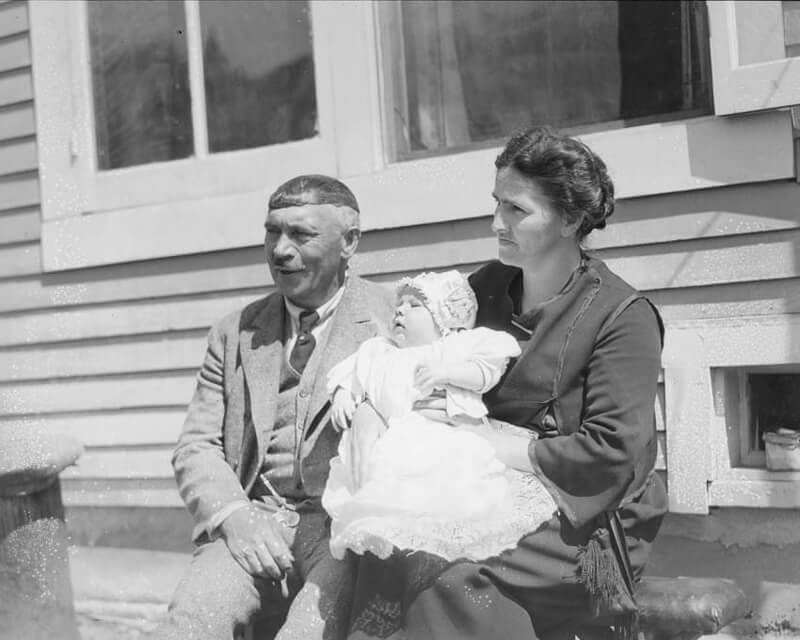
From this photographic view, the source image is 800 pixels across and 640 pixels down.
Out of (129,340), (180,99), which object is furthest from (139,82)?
(129,340)

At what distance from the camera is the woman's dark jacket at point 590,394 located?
2.63 metres

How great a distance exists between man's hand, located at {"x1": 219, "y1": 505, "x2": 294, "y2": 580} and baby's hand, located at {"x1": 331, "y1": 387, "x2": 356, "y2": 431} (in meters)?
0.40

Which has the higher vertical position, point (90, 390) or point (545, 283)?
point (545, 283)

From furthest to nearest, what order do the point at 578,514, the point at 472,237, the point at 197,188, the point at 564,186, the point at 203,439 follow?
the point at 197,188 < the point at 472,237 < the point at 203,439 < the point at 564,186 < the point at 578,514

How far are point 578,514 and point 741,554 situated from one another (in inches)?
53.1

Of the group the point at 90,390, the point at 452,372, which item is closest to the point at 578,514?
the point at 452,372

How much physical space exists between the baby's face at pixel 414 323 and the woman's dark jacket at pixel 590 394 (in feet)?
0.73

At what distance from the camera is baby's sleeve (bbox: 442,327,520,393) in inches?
108

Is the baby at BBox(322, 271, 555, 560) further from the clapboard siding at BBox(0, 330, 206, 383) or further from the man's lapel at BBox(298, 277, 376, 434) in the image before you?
the clapboard siding at BBox(0, 330, 206, 383)

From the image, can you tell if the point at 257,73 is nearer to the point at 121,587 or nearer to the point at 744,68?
the point at 744,68

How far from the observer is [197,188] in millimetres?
4742

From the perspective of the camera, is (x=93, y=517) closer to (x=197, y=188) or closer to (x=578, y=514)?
(x=197, y=188)

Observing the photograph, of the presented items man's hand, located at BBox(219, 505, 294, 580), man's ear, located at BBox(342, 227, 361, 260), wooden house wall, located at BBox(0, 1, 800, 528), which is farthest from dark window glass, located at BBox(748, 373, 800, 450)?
man's hand, located at BBox(219, 505, 294, 580)

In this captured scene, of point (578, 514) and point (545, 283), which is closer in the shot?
point (578, 514)
